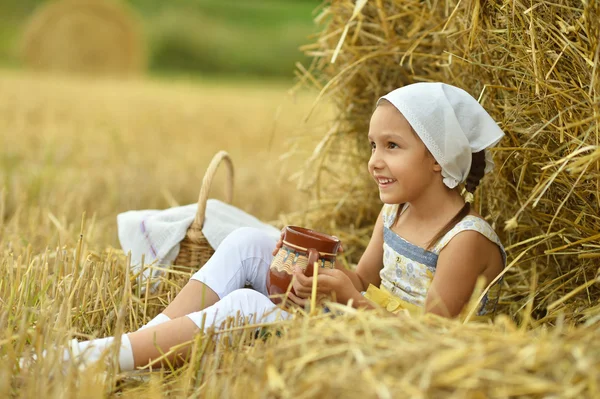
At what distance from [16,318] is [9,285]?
0.28 meters

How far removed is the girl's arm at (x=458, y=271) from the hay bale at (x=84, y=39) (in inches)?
349

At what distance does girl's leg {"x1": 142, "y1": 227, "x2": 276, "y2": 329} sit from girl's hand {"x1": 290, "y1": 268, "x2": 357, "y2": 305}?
0.27m

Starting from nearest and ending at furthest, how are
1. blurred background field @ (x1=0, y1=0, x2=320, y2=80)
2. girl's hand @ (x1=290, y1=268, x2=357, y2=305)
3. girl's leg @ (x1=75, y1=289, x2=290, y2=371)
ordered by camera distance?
girl's leg @ (x1=75, y1=289, x2=290, y2=371), girl's hand @ (x1=290, y1=268, x2=357, y2=305), blurred background field @ (x1=0, y1=0, x2=320, y2=80)

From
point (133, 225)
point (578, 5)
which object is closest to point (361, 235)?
point (133, 225)

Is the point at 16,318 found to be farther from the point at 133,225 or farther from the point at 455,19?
the point at 455,19

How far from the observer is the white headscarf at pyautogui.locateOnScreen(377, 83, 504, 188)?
6.70 feet

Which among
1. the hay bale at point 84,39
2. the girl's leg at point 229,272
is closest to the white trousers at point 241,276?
the girl's leg at point 229,272

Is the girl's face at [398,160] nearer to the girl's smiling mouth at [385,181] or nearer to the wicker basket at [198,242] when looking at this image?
the girl's smiling mouth at [385,181]

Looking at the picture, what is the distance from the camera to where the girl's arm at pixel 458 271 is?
6.54ft

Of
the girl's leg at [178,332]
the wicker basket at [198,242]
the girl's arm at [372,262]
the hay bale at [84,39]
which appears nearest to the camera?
the girl's leg at [178,332]

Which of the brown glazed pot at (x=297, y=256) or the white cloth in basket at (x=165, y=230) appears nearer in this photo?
the brown glazed pot at (x=297, y=256)

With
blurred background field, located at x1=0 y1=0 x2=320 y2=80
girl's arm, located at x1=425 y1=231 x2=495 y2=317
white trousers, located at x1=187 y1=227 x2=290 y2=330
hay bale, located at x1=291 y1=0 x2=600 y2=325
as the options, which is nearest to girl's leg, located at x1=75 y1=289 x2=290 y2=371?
white trousers, located at x1=187 y1=227 x2=290 y2=330

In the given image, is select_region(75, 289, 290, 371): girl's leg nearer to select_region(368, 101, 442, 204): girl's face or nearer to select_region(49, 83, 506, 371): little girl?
select_region(49, 83, 506, 371): little girl

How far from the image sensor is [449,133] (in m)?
2.04
